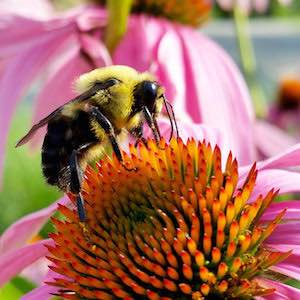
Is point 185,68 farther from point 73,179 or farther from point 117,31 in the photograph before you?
point 73,179

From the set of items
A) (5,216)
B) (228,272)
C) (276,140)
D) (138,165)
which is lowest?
(5,216)

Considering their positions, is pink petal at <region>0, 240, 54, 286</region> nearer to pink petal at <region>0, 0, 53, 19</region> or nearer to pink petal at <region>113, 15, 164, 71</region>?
pink petal at <region>113, 15, 164, 71</region>

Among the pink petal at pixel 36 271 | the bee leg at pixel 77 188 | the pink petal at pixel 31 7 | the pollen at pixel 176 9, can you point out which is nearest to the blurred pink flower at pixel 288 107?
the pink petal at pixel 31 7

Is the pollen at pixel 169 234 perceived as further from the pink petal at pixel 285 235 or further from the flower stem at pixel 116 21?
the flower stem at pixel 116 21

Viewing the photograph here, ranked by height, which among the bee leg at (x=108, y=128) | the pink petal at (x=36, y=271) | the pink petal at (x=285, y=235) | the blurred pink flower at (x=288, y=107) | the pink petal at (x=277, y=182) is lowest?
the blurred pink flower at (x=288, y=107)

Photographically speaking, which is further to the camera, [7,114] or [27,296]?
[7,114]

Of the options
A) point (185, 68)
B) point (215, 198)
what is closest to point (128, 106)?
point (215, 198)
